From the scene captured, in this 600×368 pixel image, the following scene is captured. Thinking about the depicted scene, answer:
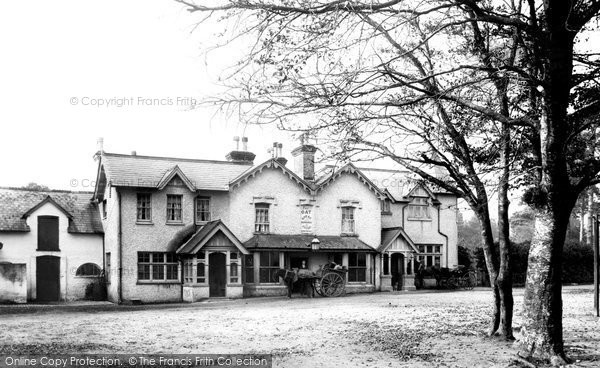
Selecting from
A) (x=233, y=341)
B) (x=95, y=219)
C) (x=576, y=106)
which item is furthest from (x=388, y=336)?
(x=95, y=219)

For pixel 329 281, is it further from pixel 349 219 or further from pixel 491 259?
pixel 491 259

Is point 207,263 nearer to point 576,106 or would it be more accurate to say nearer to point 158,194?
point 158,194

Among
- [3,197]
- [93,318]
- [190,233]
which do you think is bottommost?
[93,318]

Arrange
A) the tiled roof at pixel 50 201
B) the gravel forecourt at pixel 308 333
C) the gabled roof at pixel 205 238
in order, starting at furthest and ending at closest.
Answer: the tiled roof at pixel 50 201 → the gabled roof at pixel 205 238 → the gravel forecourt at pixel 308 333

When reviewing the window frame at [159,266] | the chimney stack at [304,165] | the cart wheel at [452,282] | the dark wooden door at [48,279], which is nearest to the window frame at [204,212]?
the window frame at [159,266]

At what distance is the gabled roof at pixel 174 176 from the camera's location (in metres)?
29.8

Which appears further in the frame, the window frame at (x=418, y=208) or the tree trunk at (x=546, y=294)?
the window frame at (x=418, y=208)

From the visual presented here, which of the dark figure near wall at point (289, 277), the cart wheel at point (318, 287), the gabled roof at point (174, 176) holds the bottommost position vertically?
the cart wheel at point (318, 287)

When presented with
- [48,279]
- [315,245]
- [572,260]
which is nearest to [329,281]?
[315,245]

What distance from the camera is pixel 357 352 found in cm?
1265

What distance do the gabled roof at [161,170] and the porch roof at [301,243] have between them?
3265mm

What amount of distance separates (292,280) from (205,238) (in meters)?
4.70

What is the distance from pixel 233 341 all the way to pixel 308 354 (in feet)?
8.43

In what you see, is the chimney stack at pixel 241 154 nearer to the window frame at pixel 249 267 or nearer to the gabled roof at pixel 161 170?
the gabled roof at pixel 161 170
